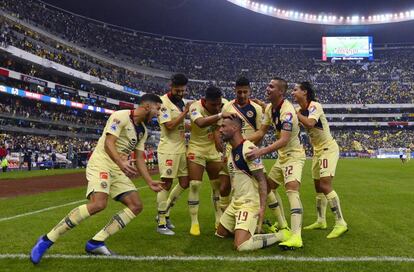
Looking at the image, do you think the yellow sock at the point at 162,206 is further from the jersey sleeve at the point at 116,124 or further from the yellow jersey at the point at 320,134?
the yellow jersey at the point at 320,134

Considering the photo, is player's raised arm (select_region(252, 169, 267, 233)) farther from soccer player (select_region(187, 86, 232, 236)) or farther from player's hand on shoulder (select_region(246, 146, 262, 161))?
soccer player (select_region(187, 86, 232, 236))

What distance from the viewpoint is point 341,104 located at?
74.2m

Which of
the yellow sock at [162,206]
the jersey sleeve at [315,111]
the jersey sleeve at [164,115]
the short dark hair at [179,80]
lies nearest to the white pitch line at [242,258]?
the yellow sock at [162,206]

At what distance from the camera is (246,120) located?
6.79 m

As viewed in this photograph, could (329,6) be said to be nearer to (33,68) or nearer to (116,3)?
(116,3)

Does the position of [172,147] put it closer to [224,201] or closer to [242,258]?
[224,201]

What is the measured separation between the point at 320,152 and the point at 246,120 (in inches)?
60.6

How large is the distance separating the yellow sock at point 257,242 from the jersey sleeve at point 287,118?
1.67m

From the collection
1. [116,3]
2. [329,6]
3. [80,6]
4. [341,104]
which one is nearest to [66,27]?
[80,6]

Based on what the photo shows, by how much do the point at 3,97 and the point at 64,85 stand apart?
29.5 ft

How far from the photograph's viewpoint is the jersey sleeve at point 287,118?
19.6ft

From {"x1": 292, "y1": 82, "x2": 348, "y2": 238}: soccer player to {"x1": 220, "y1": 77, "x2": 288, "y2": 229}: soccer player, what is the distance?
0.75 metres

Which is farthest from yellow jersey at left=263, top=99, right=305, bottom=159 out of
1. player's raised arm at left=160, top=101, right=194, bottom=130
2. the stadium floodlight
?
the stadium floodlight

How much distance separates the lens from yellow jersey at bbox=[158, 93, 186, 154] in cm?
711
